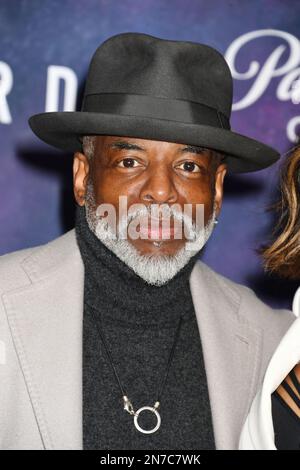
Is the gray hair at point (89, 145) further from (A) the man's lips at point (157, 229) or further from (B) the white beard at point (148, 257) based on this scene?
(A) the man's lips at point (157, 229)

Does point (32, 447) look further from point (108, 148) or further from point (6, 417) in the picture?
point (108, 148)

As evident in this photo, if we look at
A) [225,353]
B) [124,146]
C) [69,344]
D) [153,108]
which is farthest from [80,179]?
[225,353]

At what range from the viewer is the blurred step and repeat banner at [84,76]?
3533 mm

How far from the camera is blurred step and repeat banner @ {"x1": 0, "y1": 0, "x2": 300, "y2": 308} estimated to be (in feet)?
11.6

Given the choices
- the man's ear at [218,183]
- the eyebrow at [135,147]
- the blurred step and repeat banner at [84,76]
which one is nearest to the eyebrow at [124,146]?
the eyebrow at [135,147]

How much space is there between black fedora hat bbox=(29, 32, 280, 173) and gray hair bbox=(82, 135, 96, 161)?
45mm

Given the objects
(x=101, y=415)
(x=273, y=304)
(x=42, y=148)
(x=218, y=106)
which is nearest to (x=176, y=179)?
(x=218, y=106)

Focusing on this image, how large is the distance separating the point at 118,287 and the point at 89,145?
1.66 feet

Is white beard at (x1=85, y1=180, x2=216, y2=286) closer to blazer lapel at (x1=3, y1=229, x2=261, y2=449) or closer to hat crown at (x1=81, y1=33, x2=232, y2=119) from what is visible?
blazer lapel at (x1=3, y1=229, x2=261, y2=449)

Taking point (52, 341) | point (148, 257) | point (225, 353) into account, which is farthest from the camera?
point (225, 353)

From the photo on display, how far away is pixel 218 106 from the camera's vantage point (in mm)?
2676

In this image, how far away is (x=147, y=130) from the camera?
2451mm

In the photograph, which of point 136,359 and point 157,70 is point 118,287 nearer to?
point 136,359

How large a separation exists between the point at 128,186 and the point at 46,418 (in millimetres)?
774
